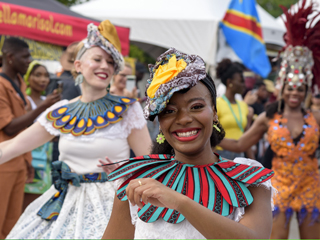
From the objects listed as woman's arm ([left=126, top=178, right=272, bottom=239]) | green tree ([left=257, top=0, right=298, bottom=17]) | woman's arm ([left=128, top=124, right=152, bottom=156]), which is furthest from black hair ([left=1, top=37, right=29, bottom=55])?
green tree ([left=257, top=0, right=298, bottom=17])

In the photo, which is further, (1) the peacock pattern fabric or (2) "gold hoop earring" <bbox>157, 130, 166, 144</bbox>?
(2) "gold hoop earring" <bbox>157, 130, 166, 144</bbox>

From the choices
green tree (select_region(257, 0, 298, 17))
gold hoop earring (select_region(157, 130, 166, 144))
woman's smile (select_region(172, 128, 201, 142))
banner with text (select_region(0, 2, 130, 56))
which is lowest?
gold hoop earring (select_region(157, 130, 166, 144))

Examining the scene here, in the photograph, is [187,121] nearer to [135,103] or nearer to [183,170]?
[183,170]

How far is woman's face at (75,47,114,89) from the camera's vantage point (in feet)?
11.0

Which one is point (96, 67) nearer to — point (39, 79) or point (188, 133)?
point (188, 133)

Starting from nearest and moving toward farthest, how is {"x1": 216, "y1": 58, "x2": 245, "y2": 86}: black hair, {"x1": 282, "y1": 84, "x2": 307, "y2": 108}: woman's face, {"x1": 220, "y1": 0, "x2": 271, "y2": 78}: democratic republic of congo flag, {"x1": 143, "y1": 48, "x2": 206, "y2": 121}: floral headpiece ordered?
{"x1": 143, "y1": 48, "x2": 206, "y2": 121}: floral headpiece → {"x1": 282, "y1": 84, "x2": 307, "y2": 108}: woman's face → {"x1": 216, "y1": 58, "x2": 245, "y2": 86}: black hair → {"x1": 220, "y1": 0, "x2": 271, "y2": 78}: democratic republic of congo flag

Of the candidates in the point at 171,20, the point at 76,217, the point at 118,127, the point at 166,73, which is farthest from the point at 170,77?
the point at 171,20

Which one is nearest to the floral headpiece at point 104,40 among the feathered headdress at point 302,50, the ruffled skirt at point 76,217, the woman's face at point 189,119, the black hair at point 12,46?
the ruffled skirt at point 76,217

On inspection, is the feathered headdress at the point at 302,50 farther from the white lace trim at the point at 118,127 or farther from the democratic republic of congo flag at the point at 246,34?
the democratic republic of congo flag at the point at 246,34

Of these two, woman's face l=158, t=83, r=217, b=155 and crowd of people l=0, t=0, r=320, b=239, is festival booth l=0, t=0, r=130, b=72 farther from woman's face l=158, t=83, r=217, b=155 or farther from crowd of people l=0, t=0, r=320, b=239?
woman's face l=158, t=83, r=217, b=155

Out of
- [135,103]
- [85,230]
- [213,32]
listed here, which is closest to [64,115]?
[135,103]

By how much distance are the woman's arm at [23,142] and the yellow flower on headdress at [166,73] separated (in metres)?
1.65

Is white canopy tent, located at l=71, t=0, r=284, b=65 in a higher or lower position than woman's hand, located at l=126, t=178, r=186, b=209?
higher

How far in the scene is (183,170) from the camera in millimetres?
1972
